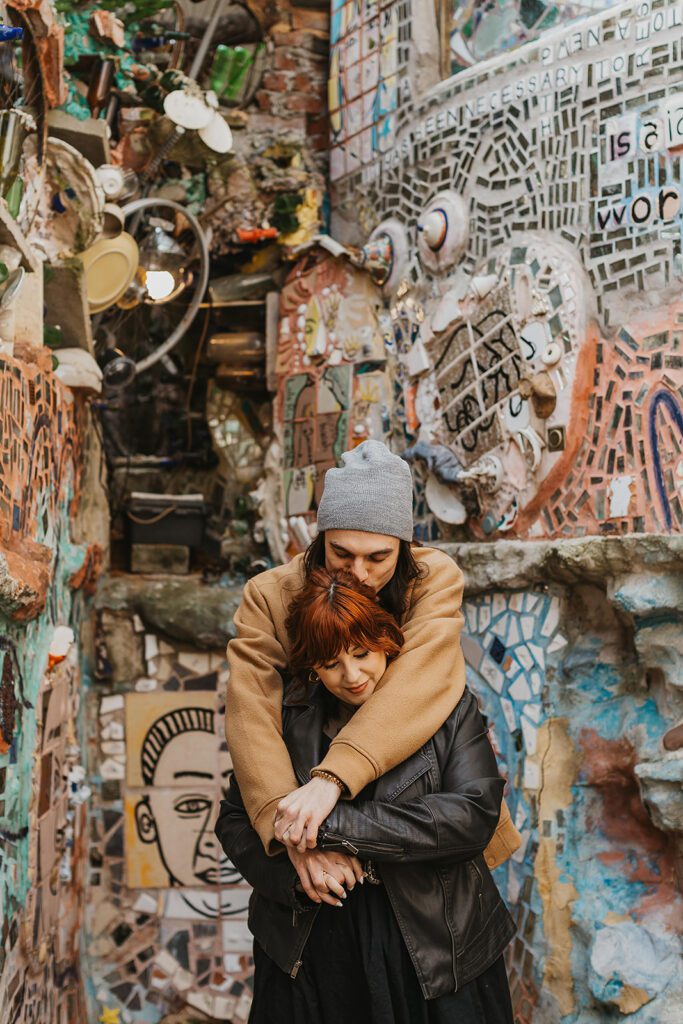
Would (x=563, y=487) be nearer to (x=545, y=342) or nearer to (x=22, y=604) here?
(x=545, y=342)

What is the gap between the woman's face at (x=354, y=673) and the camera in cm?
284

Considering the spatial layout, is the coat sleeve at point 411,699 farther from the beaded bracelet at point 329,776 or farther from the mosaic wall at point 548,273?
the mosaic wall at point 548,273

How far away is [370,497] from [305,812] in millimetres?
814

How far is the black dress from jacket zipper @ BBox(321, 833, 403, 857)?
213 mm

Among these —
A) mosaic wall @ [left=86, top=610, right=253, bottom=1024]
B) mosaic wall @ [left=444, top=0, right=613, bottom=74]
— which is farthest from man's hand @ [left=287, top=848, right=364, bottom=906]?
mosaic wall @ [left=444, top=0, right=613, bottom=74]

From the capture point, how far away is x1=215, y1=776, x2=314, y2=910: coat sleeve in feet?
9.05

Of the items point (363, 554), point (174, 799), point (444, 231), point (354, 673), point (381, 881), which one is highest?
point (444, 231)

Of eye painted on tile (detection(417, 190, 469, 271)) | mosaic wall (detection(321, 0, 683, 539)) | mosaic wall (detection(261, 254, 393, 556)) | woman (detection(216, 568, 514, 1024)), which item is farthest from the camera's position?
mosaic wall (detection(261, 254, 393, 556))

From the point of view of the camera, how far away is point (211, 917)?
6.12m

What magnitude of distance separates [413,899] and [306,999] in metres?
0.37

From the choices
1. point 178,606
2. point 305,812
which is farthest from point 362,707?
point 178,606

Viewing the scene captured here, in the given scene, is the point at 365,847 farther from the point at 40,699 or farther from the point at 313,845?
the point at 40,699

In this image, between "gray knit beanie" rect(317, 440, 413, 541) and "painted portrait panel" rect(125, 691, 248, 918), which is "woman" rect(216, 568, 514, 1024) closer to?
"gray knit beanie" rect(317, 440, 413, 541)

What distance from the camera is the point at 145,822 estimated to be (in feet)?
20.2
